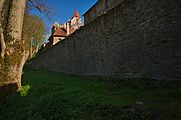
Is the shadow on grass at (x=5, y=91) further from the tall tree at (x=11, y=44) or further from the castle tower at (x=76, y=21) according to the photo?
the castle tower at (x=76, y=21)

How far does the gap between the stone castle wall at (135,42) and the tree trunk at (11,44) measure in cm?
462

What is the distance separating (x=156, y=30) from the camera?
657 cm

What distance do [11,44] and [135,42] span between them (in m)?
5.00

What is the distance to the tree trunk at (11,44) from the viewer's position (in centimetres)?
502

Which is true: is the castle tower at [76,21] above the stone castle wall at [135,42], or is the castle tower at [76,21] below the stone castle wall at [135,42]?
above

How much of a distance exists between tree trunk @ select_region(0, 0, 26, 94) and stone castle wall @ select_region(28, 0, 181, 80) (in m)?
4.62

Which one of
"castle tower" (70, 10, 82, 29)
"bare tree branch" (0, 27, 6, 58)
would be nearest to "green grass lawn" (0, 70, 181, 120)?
"bare tree branch" (0, 27, 6, 58)

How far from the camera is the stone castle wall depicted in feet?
19.5

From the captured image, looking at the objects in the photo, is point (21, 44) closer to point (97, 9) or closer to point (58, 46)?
point (58, 46)

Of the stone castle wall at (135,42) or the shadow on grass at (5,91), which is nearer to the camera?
the shadow on grass at (5,91)

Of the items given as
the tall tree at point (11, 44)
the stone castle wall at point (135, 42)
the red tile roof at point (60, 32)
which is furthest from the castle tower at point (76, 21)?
the tall tree at point (11, 44)

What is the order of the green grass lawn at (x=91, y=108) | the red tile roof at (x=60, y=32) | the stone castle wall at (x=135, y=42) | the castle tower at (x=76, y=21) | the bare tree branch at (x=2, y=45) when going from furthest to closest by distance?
1. the castle tower at (x=76, y=21)
2. the red tile roof at (x=60, y=32)
3. the stone castle wall at (x=135, y=42)
4. the bare tree branch at (x=2, y=45)
5. the green grass lawn at (x=91, y=108)

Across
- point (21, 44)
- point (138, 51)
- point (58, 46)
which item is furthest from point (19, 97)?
point (58, 46)

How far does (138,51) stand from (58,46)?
13221 mm
